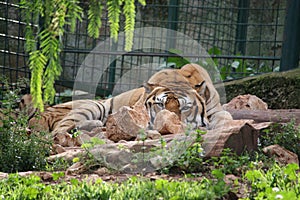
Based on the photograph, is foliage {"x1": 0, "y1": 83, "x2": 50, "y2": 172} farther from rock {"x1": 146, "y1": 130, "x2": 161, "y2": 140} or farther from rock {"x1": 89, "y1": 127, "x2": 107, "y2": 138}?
rock {"x1": 89, "y1": 127, "x2": 107, "y2": 138}

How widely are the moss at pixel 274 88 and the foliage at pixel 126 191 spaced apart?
381 cm

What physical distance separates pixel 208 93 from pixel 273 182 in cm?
307

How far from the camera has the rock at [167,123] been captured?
19.3ft

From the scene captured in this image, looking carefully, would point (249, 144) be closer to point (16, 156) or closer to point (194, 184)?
point (194, 184)

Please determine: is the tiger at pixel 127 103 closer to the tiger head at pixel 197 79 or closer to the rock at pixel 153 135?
the tiger head at pixel 197 79

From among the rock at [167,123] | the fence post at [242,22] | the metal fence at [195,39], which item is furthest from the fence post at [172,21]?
the rock at [167,123]

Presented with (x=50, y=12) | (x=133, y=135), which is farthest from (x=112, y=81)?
(x=50, y=12)

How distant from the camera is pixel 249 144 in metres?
4.87

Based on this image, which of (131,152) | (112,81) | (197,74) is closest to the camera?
(131,152)

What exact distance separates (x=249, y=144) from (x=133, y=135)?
4.70 feet

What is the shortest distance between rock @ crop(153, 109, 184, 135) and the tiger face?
0.33 metres

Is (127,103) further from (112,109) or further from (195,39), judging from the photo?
(195,39)

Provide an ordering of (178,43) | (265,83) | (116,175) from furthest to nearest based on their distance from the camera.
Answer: (178,43) → (265,83) → (116,175)

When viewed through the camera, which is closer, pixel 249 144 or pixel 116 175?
pixel 116 175
